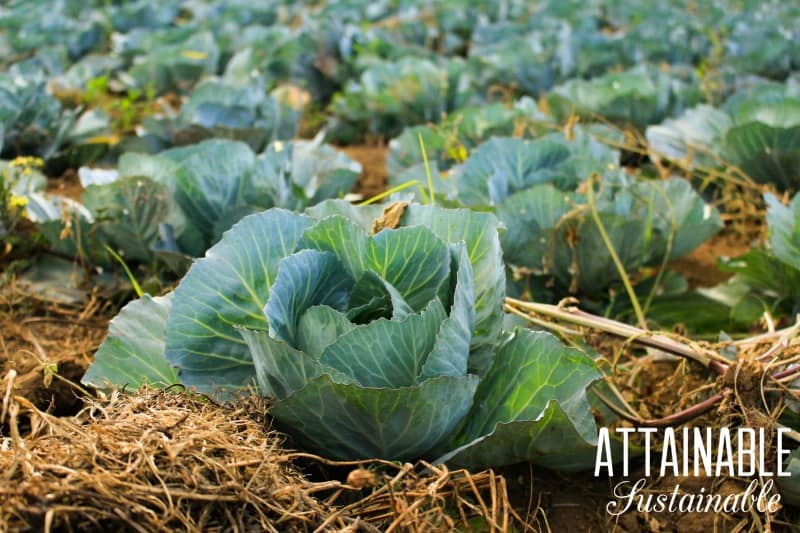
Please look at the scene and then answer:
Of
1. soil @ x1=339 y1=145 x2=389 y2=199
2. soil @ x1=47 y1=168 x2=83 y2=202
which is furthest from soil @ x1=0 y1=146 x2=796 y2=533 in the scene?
soil @ x1=339 y1=145 x2=389 y2=199

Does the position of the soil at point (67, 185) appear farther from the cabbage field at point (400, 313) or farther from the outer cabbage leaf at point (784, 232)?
the outer cabbage leaf at point (784, 232)

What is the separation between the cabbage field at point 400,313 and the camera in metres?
1.58

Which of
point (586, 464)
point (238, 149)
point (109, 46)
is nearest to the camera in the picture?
point (586, 464)

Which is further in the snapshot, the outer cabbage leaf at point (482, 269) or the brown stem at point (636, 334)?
the brown stem at point (636, 334)

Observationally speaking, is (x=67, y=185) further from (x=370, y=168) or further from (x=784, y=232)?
(x=784, y=232)

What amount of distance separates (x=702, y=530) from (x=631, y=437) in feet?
1.07

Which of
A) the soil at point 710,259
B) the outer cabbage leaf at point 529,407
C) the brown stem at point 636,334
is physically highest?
the outer cabbage leaf at point 529,407

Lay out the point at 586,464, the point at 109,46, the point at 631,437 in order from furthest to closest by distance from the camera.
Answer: the point at 109,46
the point at 631,437
the point at 586,464

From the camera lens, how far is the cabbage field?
5.20 feet

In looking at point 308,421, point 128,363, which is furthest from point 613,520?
point 128,363

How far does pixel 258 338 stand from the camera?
1.68m

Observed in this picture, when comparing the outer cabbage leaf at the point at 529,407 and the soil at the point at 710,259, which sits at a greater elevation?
the outer cabbage leaf at the point at 529,407

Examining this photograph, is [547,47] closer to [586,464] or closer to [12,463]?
[586,464]

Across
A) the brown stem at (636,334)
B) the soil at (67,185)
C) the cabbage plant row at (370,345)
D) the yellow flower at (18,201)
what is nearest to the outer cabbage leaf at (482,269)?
the cabbage plant row at (370,345)
